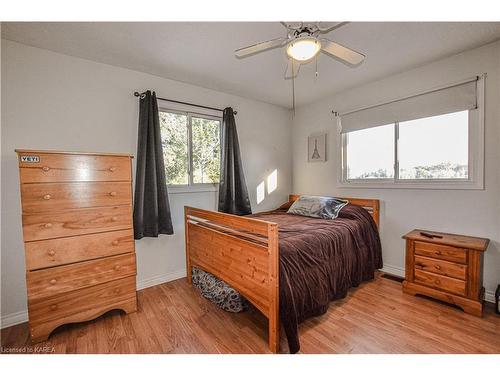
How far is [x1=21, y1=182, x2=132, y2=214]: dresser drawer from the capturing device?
161cm

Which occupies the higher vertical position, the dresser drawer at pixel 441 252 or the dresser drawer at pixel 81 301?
the dresser drawer at pixel 441 252

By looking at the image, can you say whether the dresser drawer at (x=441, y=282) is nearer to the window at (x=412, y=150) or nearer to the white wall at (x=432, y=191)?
the white wall at (x=432, y=191)

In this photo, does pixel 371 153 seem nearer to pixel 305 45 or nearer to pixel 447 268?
pixel 447 268

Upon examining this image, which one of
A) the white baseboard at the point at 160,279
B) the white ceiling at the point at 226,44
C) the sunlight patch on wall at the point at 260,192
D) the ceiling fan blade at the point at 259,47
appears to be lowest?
the white baseboard at the point at 160,279

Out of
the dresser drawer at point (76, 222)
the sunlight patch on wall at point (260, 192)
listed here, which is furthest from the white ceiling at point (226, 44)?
the sunlight patch on wall at point (260, 192)

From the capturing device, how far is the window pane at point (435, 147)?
2280 millimetres

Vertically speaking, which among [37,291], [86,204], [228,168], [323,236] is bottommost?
[37,291]

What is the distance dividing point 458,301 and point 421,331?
59 cm

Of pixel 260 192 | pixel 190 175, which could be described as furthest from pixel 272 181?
pixel 190 175

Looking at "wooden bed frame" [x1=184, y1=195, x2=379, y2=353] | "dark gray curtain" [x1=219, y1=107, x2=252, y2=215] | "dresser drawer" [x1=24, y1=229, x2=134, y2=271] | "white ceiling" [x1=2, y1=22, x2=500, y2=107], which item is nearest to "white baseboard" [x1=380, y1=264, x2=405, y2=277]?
"dark gray curtain" [x1=219, y1=107, x2=252, y2=215]
